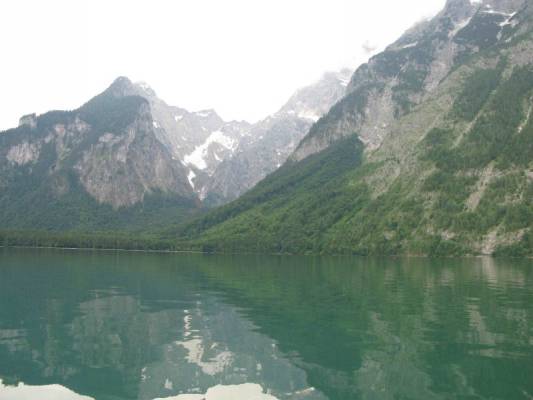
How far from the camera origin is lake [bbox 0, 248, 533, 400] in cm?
2553

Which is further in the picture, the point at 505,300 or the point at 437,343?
the point at 505,300

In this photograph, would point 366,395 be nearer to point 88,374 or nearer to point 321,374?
point 321,374

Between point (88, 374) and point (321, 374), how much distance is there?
13844mm

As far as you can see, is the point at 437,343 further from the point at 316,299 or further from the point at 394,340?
the point at 316,299

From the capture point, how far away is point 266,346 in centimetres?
3497

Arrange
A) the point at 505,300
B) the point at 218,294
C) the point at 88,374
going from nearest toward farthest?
the point at 88,374 < the point at 505,300 < the point at 218,294

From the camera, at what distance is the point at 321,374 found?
2817 cm

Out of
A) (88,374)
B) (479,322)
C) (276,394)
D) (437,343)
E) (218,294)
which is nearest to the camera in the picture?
(276,394)

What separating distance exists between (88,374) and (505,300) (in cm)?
4990

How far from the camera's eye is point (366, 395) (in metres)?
24.6

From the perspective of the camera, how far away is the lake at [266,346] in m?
25.5

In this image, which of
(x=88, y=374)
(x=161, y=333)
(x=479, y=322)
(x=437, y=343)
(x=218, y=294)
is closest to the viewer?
(x=88, y=374)

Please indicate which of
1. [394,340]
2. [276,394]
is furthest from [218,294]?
[276,394]

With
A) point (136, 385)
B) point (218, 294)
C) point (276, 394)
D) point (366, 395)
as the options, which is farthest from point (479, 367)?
point (218, 294)
